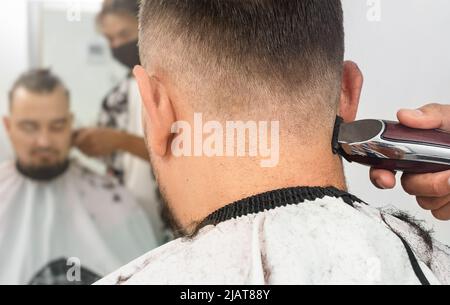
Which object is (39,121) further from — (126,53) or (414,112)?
(414,112)

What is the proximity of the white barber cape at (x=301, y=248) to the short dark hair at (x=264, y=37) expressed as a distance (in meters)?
0.20

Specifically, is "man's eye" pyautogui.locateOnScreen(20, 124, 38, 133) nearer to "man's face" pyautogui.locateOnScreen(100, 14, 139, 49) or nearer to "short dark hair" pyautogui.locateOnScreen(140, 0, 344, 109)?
"man's face" pyautogui.locateOnScreen(100, 14, 139, 49)

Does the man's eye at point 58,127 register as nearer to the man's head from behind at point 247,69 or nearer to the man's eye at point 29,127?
the man's eye at point 29,127

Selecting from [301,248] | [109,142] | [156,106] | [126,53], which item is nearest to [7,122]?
[109,142]

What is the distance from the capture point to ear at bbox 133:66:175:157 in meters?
0.93

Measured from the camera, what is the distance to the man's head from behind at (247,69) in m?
0.90

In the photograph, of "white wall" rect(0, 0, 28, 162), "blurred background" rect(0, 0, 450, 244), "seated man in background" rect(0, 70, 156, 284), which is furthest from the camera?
"seated man in background" rect(0, 70, 156, 284)

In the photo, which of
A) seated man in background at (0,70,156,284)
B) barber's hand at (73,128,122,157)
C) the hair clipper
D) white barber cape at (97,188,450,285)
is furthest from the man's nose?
the hair clipper

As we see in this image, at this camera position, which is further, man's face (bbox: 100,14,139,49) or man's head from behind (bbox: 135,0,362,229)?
man's face (bbox: 100,14,139,49)

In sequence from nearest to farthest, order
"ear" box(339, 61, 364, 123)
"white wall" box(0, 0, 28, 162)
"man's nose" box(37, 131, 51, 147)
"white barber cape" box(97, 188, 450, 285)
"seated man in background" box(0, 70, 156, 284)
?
"white barber cape" box(97, 188, 450, 285) < "ear" box(339, 61, 364, 123) < "white wall" box(0, 0, 28, 162) < "seated man in background" box(0, 70, 156, 284) < "man's nose" box(37, 131, 51, 147)

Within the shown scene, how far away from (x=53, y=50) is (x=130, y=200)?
0.68 metres

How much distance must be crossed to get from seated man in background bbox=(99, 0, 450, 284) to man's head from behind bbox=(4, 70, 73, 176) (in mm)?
1352

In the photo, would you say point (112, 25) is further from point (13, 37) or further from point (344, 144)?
point (344, 144)

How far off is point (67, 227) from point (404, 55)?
1.50 m
